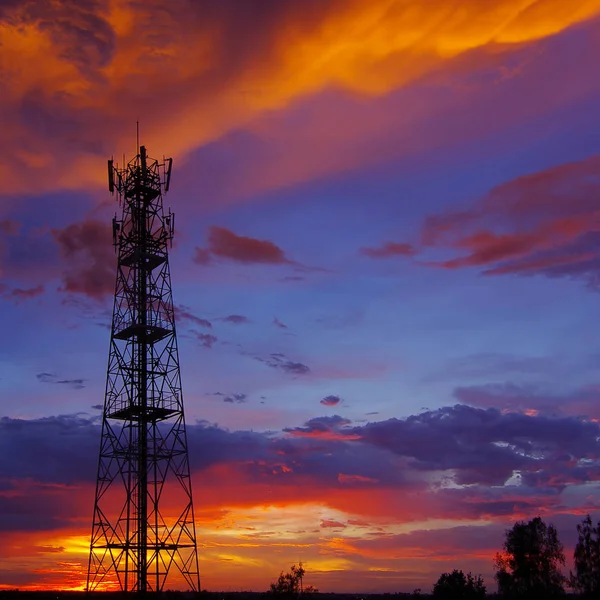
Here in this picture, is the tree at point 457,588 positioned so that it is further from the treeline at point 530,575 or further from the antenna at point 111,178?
the antenna at point 111,178

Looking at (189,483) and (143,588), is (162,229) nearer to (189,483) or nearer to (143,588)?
(189,483)

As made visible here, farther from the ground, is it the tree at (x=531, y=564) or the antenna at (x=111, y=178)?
the antenna at (x=111, y=178)

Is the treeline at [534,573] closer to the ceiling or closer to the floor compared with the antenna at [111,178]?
closer to the floor

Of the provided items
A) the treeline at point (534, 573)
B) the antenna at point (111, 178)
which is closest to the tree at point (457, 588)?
the treeline at point (534, 573)

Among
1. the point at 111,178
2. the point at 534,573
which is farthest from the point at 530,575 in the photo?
the point at 111,178

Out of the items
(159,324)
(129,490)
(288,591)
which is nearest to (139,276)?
(159,324)

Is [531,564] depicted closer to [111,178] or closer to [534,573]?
[534,573]

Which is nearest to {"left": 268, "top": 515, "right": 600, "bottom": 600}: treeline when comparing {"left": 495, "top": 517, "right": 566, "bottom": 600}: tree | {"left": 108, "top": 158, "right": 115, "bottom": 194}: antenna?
{"left": 495, "top": 517, "right": 566, "bottom": 600}: tree

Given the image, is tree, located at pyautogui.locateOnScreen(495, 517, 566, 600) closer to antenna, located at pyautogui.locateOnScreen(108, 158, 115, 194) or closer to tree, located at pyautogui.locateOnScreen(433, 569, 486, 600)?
tree, located at pyautogui.locateOnScreen(433, 569, 486, 600)

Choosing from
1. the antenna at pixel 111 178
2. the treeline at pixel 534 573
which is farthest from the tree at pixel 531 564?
the antenna at pixel 111 178

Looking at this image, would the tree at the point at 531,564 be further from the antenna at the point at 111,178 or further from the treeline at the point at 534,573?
the antenna at the point at 111,178

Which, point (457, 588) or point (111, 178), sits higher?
point (111, 178)

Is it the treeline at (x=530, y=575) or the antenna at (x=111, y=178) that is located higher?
the antenna at (x=111, y=178)

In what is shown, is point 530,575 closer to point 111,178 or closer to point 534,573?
point 534,573
